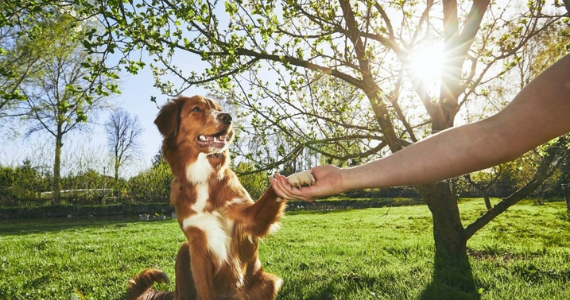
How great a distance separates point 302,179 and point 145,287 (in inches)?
91.1

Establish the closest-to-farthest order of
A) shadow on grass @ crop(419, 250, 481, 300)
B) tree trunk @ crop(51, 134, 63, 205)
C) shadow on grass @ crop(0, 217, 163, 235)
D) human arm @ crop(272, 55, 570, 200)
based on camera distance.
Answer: human arm @ crop(272, 55, 570, 200), shadow on grass @ crop(419, 250, 481, 300), shadow on grass @ crop(0, 217, 163, 235), tree trunk @ crop(51, 134, 63, 205)

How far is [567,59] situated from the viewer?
3.73 ft

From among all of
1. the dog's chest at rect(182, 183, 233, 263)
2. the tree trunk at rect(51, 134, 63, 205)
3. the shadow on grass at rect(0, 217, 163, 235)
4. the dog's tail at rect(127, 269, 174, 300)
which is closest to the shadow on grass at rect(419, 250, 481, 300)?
the dog's chest at rect(182, 183, 233, 263)

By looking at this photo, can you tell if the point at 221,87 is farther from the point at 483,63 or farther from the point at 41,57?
the point at 41,57

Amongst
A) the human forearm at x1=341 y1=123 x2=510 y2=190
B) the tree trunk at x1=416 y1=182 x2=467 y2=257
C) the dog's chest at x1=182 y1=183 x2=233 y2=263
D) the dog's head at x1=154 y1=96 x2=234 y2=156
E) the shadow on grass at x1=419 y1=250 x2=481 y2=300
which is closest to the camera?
the human forearm at x1=341 y1=123 x2=510 y2=190

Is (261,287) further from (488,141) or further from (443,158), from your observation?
(488,141)

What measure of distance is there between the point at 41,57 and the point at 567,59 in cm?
2951

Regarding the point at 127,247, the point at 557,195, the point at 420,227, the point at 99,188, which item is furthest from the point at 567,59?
the point at 557,195

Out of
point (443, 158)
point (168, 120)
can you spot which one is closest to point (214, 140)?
point (168, 120)

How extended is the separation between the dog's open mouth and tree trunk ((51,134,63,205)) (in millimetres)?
30026

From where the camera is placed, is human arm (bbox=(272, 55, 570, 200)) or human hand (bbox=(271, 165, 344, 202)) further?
human hand (bbox=(271, 165, 344, 202))

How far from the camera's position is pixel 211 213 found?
271cm

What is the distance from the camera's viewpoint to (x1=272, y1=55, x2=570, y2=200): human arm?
1133 mm

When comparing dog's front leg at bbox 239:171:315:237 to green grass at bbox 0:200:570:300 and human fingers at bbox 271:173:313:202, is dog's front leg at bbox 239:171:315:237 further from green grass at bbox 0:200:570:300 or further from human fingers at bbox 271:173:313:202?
green grass at bbox 0:200:570:300
